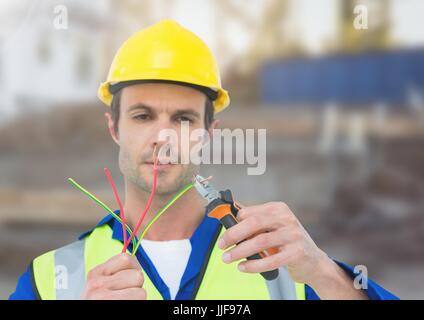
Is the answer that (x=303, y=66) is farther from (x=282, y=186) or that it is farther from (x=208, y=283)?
(x=208, y=283)

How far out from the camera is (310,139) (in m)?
4.20

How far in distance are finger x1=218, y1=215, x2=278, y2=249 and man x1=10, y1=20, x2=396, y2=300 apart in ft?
0.25

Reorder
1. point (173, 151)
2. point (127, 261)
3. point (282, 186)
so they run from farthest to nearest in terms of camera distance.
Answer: point (282, 186)
point (173, 151)
point (127, 261)

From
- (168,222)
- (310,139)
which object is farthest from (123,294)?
(310,139)

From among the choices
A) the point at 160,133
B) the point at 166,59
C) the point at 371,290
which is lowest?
the point at 371,290

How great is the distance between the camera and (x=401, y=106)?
4.20m

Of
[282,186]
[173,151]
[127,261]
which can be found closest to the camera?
[127,261]

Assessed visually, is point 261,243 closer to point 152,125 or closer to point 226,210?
point 226,210

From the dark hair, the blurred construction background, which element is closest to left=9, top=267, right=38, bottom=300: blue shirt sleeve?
the dark hair

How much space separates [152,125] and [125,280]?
32 cm

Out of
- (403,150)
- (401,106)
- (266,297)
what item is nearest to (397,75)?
(401,106)

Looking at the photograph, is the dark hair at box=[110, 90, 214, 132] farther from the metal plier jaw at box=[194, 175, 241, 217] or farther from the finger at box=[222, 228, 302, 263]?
the finger at box=[222, 228, 302, 263]

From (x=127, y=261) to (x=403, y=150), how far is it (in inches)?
152

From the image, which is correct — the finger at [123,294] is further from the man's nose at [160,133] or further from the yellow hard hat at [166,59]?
the yellow hard hat at [166,59]
